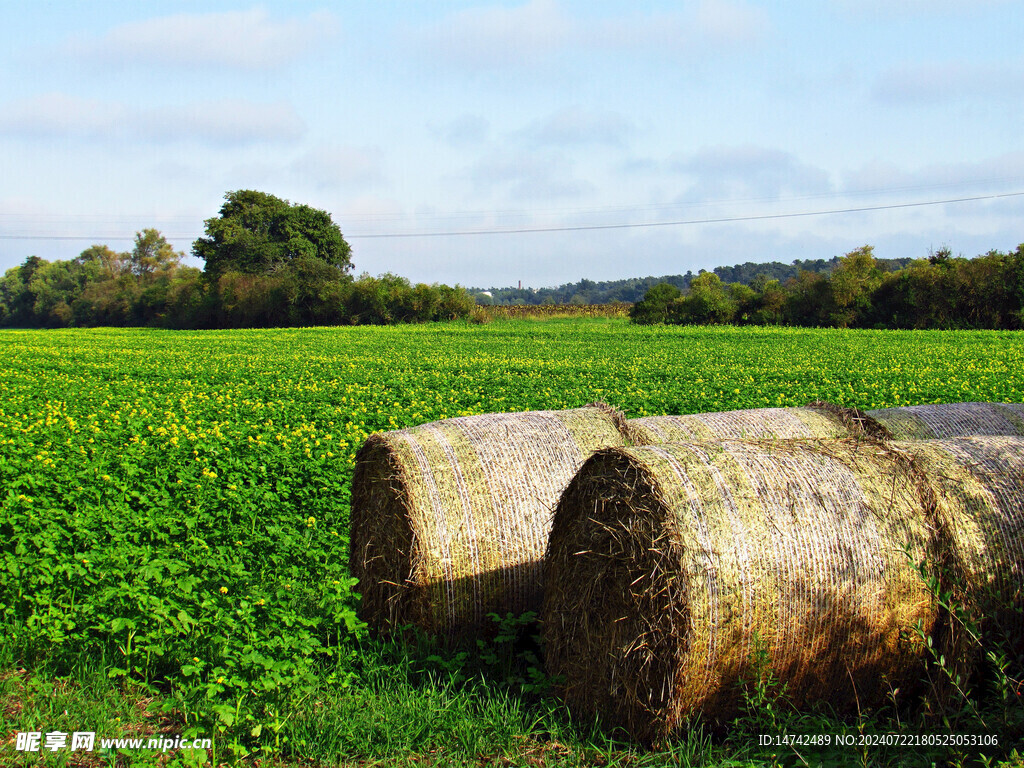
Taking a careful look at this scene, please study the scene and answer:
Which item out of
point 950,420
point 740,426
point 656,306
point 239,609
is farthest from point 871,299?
point 239,609

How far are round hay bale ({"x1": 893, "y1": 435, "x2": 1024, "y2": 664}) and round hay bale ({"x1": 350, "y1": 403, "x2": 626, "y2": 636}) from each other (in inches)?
84.0

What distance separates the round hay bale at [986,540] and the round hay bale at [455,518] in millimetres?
2134

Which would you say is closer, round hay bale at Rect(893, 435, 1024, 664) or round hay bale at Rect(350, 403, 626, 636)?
round hay bale at Rect(893, 435, 1024, 664)

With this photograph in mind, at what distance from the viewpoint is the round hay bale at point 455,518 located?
15.3 feet

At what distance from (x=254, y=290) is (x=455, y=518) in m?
65.0

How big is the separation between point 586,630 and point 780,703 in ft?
3.25

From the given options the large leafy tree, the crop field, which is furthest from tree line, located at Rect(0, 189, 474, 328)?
the crop field

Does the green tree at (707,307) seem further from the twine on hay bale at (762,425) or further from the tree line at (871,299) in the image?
the twine on hay bale at (762,425)

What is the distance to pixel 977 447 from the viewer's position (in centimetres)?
410

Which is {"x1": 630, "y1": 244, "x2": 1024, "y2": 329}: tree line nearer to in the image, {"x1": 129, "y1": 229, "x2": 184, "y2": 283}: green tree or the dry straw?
the dry straw

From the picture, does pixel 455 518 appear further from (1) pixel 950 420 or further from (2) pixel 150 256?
(2) pixel 150 256

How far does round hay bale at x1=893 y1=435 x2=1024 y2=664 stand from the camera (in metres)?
3.65

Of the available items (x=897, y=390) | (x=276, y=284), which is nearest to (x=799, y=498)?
(x=897, y=390)

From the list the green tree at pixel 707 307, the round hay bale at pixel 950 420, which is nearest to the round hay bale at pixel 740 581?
the round hay bale at pixel 950 420
